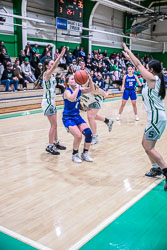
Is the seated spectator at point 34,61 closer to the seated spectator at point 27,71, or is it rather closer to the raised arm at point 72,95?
the seated spectator at point 27,71

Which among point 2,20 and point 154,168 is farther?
point 2,20

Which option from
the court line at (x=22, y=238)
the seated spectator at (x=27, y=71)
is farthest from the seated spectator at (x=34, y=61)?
the court line at (x=22, y=238)

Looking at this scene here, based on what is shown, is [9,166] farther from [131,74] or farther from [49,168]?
[131,74]

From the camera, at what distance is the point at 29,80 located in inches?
478

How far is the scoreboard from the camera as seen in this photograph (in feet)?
46.8

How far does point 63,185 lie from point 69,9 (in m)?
13.4

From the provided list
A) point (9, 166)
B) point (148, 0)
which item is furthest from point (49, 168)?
point (148, 0)

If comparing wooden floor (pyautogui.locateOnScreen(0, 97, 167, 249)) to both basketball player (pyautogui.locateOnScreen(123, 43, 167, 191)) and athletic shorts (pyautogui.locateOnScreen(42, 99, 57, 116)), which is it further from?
athletic shorts (pyautogui.locateOnScreen(42, 99, 57, 116))

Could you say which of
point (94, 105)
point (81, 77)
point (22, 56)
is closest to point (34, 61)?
point (22, 56)

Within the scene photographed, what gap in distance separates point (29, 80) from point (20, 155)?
311 inches

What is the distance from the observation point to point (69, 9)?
1475 centimetres

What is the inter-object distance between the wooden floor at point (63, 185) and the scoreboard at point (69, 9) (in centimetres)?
1045

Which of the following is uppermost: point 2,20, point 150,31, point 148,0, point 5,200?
point 148,0

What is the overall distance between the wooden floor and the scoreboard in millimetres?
10449
